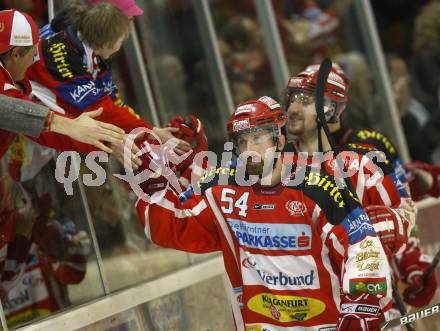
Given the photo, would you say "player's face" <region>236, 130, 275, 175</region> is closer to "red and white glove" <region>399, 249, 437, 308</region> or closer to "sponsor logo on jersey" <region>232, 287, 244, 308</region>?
"sponsor logo on jersey" <region>232, 287, 244, 308</region>

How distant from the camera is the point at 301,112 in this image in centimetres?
488

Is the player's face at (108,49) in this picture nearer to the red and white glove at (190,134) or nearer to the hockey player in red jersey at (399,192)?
the red and white glove at (190,134)

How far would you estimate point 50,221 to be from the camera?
16.6ft

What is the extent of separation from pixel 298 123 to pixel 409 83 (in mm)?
3447

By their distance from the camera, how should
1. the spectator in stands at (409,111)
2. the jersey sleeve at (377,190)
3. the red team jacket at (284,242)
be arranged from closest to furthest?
the red team jacket at (284,242) → the jersey sleeve at (377,190) → the spectator in stands at (409,111)

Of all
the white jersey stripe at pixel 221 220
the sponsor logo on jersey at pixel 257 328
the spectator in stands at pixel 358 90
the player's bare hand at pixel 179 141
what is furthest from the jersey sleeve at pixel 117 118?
the spectator in stands at pixel 358 90

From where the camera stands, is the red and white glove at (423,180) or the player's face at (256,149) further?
the red and white glove at (423,180)

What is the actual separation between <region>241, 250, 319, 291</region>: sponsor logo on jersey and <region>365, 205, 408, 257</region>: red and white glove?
454mm

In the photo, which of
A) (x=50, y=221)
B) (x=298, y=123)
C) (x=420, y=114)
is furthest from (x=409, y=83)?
(x=50, y=221)

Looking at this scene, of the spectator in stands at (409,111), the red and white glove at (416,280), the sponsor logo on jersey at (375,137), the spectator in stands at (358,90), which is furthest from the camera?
the spectator in stands at (409,111)

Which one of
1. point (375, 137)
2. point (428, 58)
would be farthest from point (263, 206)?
point (428, 58)

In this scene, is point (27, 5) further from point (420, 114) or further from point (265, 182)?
point (420, 114)

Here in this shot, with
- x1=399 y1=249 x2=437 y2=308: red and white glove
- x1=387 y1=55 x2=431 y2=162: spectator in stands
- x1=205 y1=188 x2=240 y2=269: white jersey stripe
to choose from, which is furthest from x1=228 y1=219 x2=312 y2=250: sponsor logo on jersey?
x1=387 y1=55 x2=431 y2=162: spectator in stands

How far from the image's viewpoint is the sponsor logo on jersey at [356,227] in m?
4.01
